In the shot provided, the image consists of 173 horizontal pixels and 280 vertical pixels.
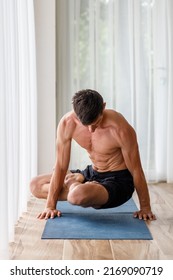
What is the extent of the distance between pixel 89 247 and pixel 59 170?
682mm

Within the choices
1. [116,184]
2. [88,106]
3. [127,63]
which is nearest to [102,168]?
[116,184]

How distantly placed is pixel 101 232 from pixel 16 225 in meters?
0.57

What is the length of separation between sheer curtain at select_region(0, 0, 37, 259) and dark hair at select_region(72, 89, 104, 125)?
38 centimetres

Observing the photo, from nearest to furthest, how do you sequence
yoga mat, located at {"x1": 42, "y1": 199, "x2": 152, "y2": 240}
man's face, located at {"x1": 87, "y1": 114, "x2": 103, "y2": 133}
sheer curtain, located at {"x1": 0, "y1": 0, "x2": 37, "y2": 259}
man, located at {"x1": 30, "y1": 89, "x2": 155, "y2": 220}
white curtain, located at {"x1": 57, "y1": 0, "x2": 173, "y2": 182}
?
sheer curtain, located at {"x1": 0, "y1": 0, "x2": 37, "y2": 259} < yoga mat, located at {"x1": 42, "y1": 199, "x2": 152, "y2": 240} < man's face, located at {"x1": 87, "y1": 114, "x2": 103, "y2": 133} < man, located at {"x1": 30, "y1": 89, "x2": 155, "y2": 220} < white curtain, located at {"x1": 57, "y1": 0, "x2": 173, "y2": 182}

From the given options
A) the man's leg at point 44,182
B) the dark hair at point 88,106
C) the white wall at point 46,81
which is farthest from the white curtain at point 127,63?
the dark hair at point 88,106

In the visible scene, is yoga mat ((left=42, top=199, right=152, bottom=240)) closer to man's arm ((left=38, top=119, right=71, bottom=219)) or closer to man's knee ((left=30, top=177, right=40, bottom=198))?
man's arm ((left=38, top=119, right=71, bottom=219))

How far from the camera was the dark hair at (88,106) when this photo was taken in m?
2.64

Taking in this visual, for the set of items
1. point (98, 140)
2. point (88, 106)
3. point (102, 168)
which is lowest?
point (102, 168)

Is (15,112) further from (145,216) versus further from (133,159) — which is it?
(145,216)

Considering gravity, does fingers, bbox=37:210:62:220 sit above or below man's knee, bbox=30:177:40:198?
below

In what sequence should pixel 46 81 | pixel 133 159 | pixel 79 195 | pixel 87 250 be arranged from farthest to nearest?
pixel 46 81
pixel 133 159
pixel 79 195
pixel 87 250

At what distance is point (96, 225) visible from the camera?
2832 millimetres

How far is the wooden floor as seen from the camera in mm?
2314

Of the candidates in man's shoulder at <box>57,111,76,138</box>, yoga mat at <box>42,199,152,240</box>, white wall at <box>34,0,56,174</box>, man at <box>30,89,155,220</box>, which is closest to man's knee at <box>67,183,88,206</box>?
man at <box>30,89,155,220</box>
